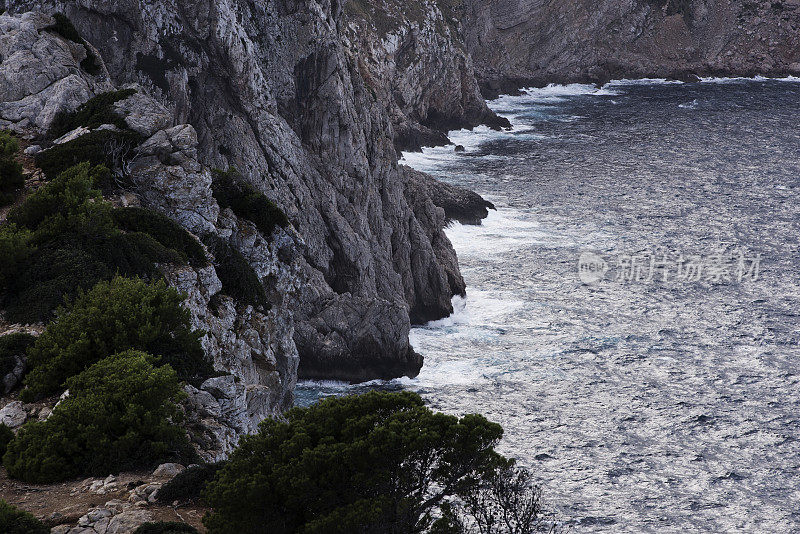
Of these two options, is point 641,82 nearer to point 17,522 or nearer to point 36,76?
point 36,76

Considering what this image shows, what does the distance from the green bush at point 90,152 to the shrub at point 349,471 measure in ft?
54.0

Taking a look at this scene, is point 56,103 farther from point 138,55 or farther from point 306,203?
point 306,203

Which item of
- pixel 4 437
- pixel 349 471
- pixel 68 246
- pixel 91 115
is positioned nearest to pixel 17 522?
pixel 4 437

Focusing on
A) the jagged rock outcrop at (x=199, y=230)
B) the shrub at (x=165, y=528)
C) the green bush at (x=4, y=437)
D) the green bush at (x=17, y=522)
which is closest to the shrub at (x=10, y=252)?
the jagged rock outcrop at (x=199, y=230)

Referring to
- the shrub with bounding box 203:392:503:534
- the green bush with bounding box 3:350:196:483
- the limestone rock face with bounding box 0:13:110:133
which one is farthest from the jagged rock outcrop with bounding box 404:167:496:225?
the shrub with bounding box 203:392:503:534

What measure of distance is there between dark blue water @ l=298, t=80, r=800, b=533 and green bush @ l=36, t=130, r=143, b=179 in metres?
25.7

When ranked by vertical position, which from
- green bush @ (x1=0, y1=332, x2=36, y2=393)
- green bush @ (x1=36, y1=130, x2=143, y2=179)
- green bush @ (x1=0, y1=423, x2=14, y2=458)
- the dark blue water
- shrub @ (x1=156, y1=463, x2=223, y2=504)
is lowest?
the dark blue water

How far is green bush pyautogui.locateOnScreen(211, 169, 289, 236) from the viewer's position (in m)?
31.4

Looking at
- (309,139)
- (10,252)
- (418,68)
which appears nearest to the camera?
(10,252)

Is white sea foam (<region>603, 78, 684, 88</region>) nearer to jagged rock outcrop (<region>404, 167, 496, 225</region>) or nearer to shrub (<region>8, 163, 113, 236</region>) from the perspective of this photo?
jagged rock outcrop (<region>404, 167, 496, 225</region>)

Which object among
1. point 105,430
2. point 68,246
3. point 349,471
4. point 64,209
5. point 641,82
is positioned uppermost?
point 641,82

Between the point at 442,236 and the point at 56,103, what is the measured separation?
43.7 meters

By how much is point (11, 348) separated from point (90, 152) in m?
10.7

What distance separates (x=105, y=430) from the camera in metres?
17.6
